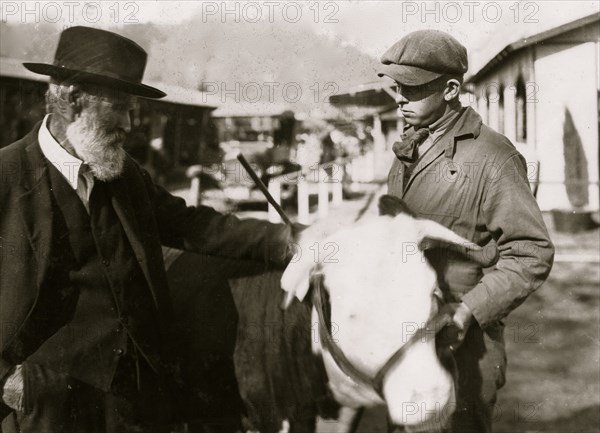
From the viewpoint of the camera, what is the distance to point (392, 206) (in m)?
2.30

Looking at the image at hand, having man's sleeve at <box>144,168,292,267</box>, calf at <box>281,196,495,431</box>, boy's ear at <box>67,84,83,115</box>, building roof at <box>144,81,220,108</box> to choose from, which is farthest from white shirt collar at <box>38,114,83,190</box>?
building roof at <box>144,81,220,108</box>

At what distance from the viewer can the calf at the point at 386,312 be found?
6.59 ft

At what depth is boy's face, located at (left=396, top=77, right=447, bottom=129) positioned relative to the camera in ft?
7.88

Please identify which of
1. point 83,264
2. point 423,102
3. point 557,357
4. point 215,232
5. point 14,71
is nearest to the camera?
point 423,102

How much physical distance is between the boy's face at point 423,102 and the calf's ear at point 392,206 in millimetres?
366

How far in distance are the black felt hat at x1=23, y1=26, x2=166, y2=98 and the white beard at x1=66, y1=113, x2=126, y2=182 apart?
0.18 metres

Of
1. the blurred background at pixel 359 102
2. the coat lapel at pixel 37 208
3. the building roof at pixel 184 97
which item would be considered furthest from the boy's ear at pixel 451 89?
the building roof at pixel 184 97

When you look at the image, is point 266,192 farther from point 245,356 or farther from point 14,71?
point 14,71

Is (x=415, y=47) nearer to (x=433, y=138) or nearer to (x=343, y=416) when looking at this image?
(x=433, y=138)

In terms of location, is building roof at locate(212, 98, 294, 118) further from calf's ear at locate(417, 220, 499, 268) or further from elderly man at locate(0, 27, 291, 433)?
calf's ear at locate(417, 220, 499, 268)

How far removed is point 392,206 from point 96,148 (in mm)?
1301

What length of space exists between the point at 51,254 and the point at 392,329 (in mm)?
1399

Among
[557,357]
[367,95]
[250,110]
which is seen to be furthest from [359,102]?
[250,110]

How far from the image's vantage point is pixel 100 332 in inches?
101
